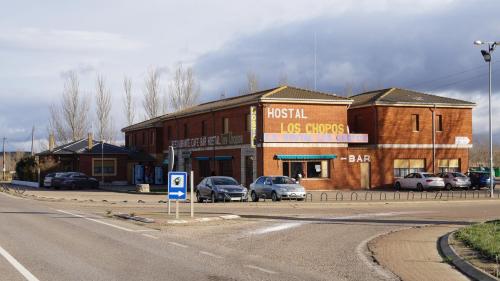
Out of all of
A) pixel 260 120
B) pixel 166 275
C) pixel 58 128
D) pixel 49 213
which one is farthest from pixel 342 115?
pixel 58 128

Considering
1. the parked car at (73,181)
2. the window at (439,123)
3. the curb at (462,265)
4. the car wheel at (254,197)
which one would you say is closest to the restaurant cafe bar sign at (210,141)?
the parked car at (73,181)

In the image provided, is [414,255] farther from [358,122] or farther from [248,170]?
[358,122]

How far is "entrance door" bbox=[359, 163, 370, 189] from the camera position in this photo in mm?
49281

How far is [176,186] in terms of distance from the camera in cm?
2259

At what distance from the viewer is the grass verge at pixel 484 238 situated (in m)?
12.3

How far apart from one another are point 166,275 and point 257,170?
36.1 metres

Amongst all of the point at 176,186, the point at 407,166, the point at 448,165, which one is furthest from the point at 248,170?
the point at 176,186

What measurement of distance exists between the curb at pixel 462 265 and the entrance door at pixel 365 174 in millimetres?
34302

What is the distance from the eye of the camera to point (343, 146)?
4844 cm

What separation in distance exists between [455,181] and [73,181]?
31905 millimetres

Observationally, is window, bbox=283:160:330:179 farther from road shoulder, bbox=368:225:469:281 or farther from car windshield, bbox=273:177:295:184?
road shoulder, bbox=368:225:469:281

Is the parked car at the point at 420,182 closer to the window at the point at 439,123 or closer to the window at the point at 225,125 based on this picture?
the window at the point at 439,123

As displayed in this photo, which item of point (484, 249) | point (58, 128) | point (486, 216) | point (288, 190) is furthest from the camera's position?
point (58, 128)

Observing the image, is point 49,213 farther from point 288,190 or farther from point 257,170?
point 257,170
